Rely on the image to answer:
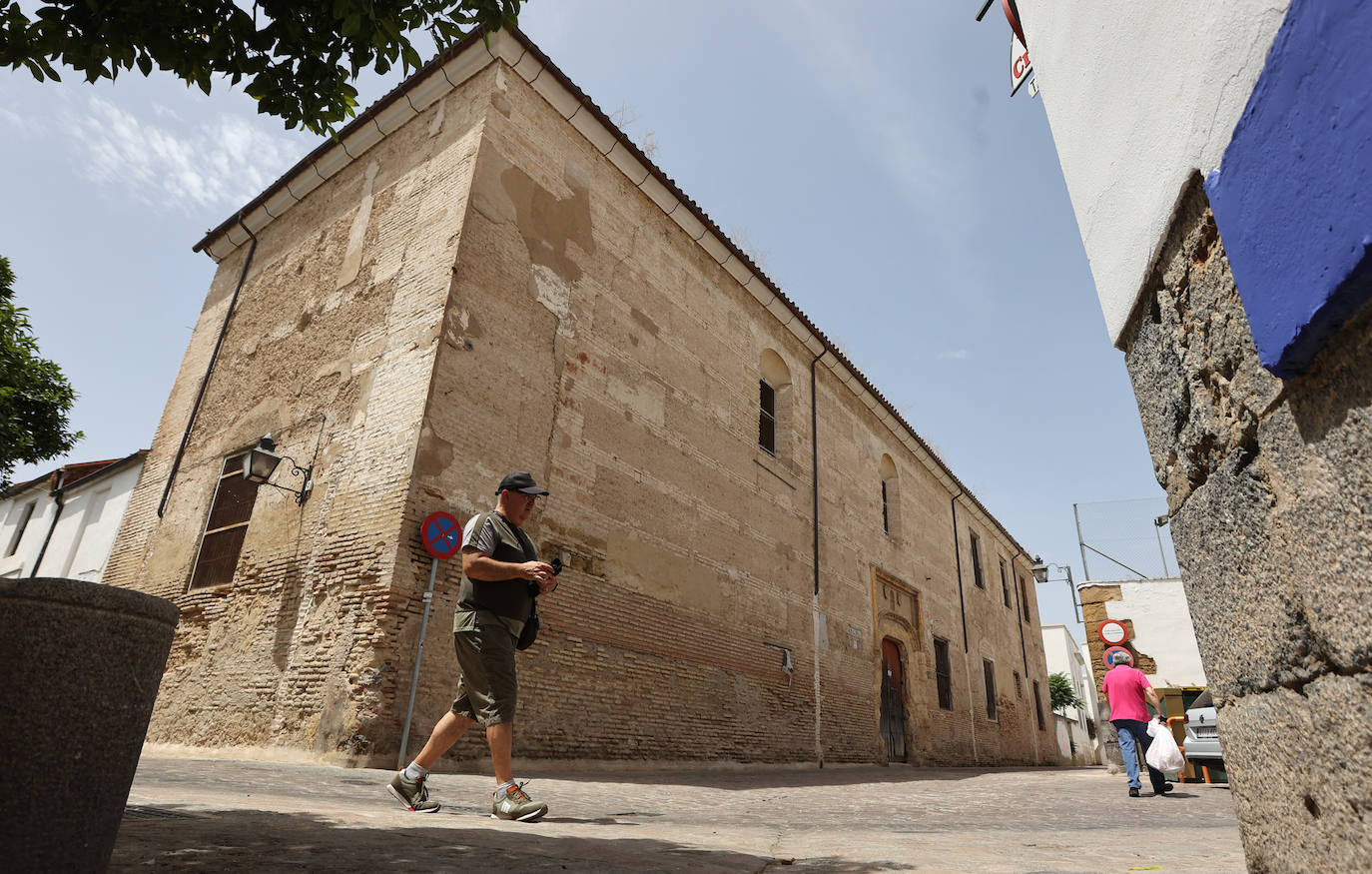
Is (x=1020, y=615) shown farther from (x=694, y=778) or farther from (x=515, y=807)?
(x=515, y=807)

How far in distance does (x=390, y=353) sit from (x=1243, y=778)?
25.9ft

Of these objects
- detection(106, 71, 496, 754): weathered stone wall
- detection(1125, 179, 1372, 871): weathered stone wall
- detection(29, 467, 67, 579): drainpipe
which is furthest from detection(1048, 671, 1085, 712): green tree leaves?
detection(1125, 179, 1372, 871): weathered stone wall

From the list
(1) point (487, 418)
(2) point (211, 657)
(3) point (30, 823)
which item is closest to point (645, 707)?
(1) point (487, 418)

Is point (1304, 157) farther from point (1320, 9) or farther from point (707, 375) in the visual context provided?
point (707, 375)

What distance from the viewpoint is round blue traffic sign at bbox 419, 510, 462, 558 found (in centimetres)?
683

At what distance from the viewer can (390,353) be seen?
8062mm

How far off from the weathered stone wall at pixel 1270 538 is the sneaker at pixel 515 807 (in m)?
2.78

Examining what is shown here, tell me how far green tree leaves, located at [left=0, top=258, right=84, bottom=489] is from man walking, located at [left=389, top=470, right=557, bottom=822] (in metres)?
15.2

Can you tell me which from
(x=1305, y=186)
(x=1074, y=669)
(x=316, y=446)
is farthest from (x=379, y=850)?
(x=1074, y=669)

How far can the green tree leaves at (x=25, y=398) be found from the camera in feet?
46.9

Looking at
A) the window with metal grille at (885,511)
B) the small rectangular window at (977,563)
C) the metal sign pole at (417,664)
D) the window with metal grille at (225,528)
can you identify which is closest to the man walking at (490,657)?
the metal sign pole at (417,664)

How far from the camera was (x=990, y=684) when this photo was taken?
19.6 metres

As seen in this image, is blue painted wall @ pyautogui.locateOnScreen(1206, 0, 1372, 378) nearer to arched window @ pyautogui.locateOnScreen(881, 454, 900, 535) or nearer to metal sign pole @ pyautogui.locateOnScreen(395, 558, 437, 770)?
metal sign pole @ pyautogui.locateOnScreen(395, 558, 437, 770)

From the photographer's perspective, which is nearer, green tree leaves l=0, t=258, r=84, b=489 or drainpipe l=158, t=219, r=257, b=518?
drainpipe l=158, t=219, r=257, b=518
